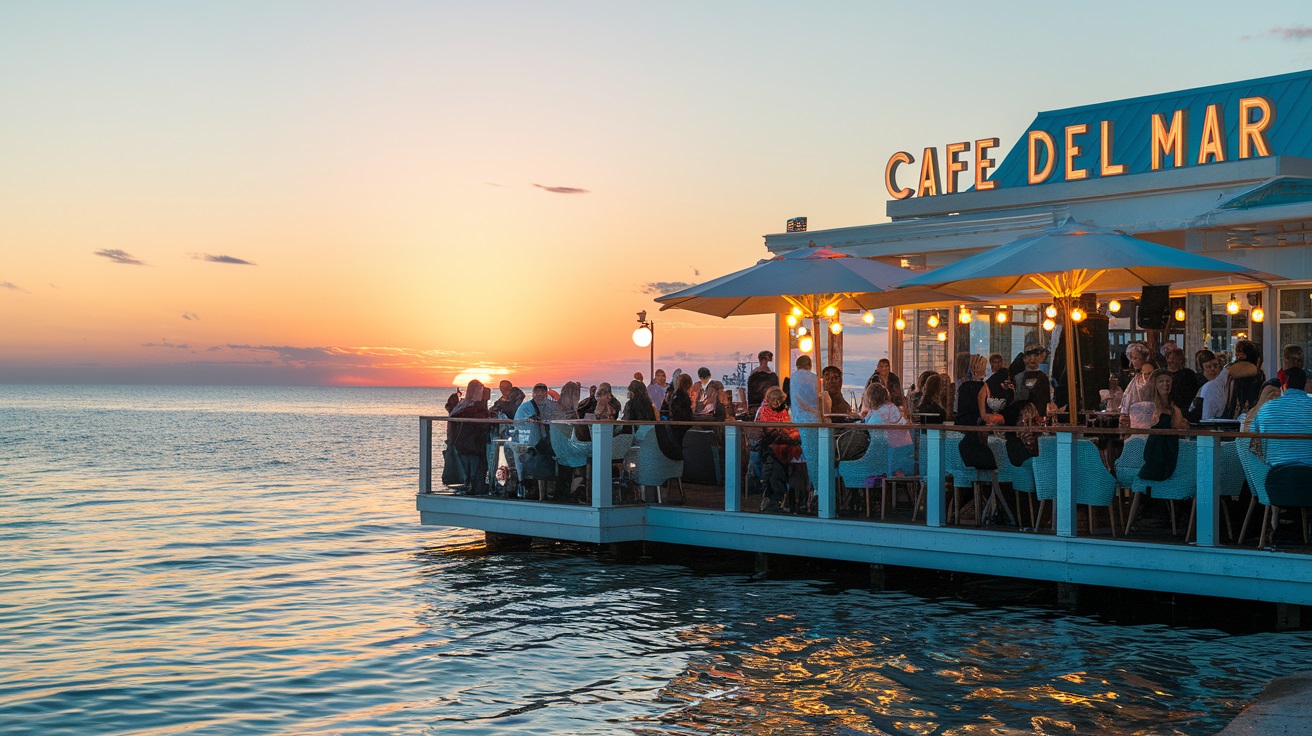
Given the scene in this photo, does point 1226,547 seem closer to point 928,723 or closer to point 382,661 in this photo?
point 928,723

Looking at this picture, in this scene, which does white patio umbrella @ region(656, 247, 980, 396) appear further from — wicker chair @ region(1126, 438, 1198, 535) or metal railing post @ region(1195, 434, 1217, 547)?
metal railing post @ region(1195, 434, 1217, 547)

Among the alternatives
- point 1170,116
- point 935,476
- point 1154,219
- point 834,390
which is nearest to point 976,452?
point 935,476

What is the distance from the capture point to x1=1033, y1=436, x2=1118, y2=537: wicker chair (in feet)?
39.0

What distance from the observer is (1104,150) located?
2219cm

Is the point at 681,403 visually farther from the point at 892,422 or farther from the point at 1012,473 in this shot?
the point at 1012,473

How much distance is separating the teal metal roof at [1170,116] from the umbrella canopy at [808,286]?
9.85 metres

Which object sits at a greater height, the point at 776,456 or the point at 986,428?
the point at 986,428

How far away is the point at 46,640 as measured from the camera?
1315cm

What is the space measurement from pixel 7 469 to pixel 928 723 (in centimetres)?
4346

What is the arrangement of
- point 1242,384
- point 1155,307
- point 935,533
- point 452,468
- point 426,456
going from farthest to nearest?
point 1155,307 → point 426,456 → point 452,468 → point 1242,384 → point 935,533

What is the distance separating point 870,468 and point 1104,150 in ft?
37.7

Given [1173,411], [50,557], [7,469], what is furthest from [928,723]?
[7,469]

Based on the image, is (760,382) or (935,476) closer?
(935,476)

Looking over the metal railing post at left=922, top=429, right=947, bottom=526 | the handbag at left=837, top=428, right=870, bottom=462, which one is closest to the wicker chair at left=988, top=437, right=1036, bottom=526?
the metal railing post at left=922, top=429, right=947, bottom=526
